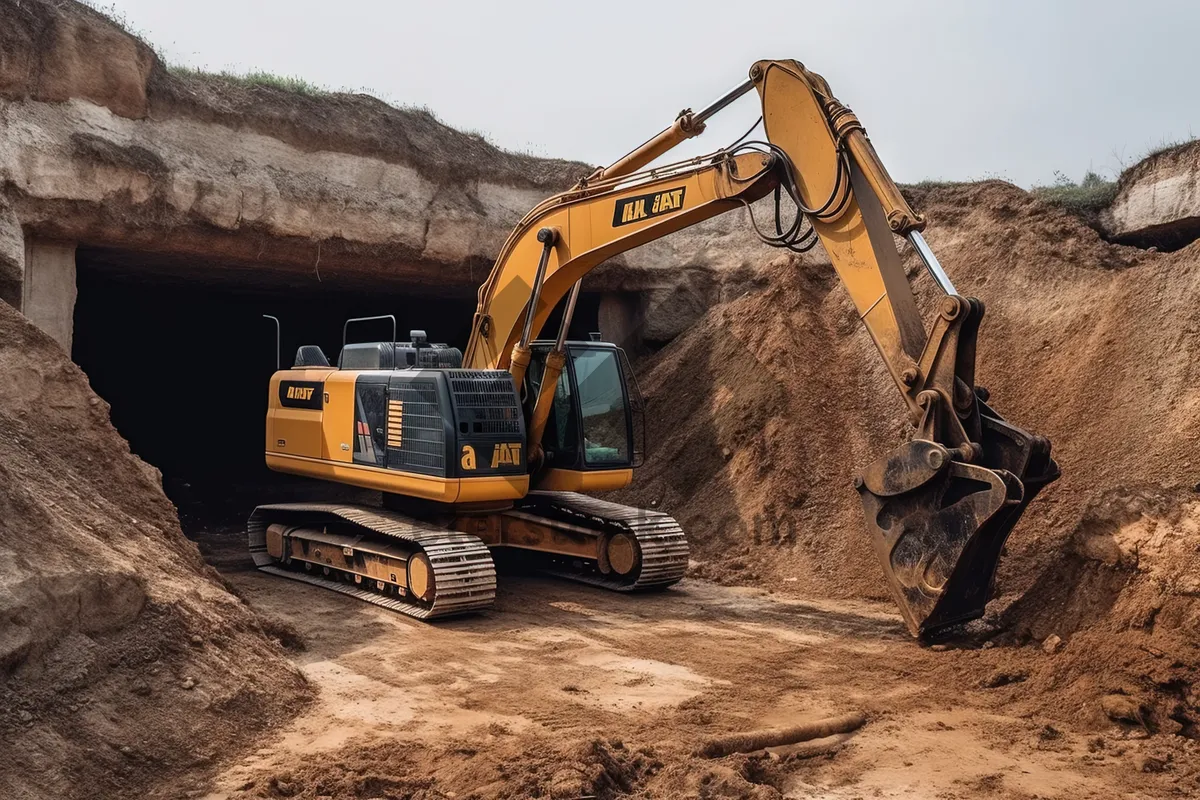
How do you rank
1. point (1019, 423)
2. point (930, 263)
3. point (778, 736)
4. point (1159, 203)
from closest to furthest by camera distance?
1. point (778, 736)
2. point (930, 263)
3. point (1019, 423)
4. point (1159, 203)

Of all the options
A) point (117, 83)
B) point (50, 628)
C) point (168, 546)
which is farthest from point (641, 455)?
point (117, 83)

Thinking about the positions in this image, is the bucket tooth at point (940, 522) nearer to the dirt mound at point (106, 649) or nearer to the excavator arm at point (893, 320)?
the excavator arm at point (893, 320)

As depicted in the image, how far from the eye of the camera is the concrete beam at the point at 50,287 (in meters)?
10.8

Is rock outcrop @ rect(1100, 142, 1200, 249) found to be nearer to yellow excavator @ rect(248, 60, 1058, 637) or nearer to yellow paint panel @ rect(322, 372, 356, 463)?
yellow excavator @ rect(248, 60, 1058, 637)

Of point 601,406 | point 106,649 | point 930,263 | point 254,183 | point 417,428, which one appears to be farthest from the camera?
point 254,183

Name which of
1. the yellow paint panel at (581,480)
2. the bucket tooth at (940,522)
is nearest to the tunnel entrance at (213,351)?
the yellow paint panel at (581,480)

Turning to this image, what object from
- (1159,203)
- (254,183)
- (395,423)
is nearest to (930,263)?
(395,423)

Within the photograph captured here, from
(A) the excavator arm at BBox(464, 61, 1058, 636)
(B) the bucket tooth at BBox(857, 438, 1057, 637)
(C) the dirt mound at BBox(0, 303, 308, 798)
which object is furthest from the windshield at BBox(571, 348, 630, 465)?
(C) the dirt mound at BBox(0, 303, 308, 798)

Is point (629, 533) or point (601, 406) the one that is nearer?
→ point (629, 533)

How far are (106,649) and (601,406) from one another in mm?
5383

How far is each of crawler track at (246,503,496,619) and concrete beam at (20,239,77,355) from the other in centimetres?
330

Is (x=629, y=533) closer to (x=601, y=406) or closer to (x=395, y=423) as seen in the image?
(x=601, y=406)

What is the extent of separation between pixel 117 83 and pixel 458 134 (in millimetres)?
4547

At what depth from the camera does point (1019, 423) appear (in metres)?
11.0
